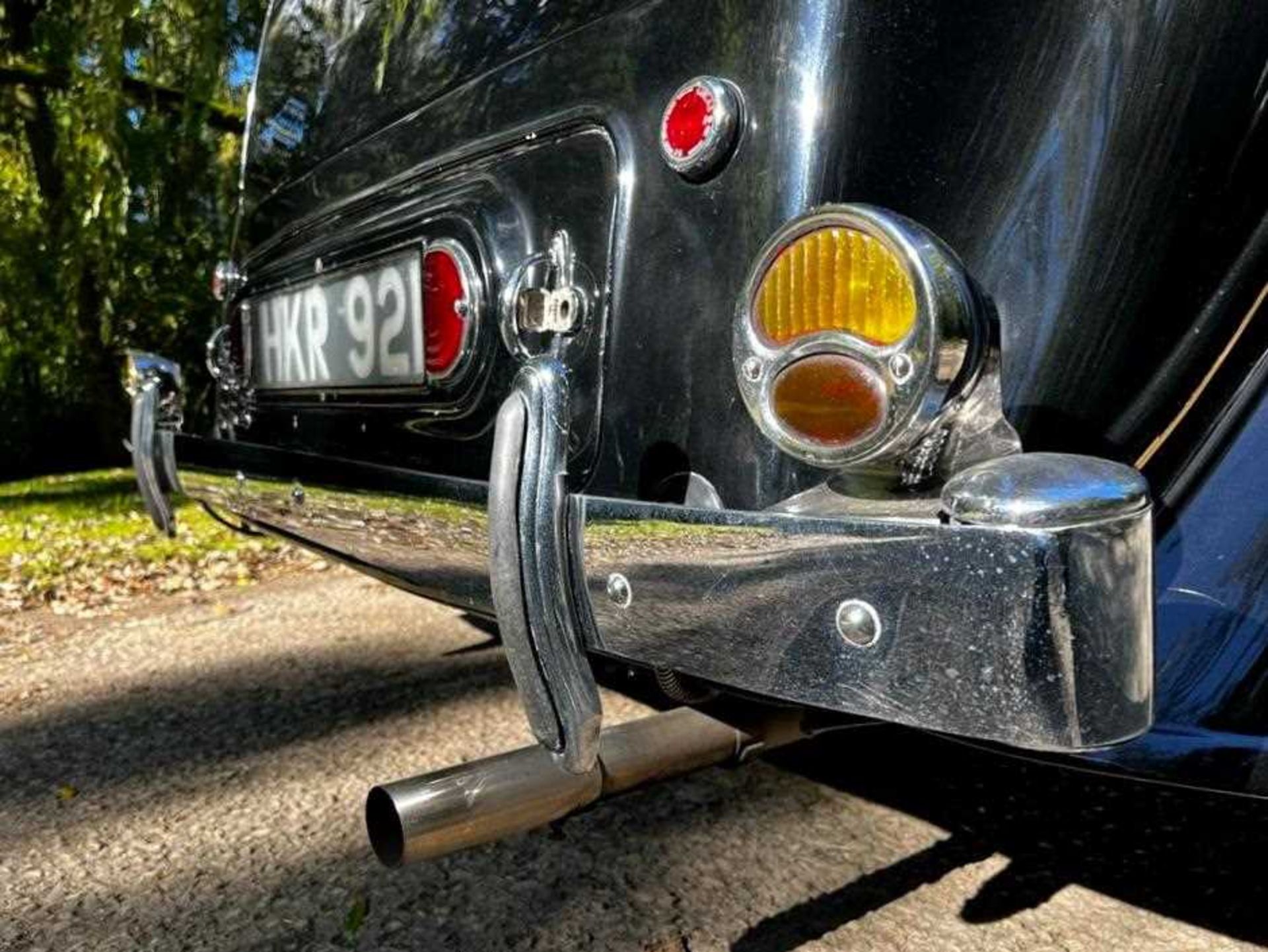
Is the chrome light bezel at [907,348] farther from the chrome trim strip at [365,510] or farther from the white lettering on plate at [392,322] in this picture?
the white lettering on plate at [392,322]

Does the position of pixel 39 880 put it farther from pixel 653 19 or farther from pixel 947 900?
pixel 653 19

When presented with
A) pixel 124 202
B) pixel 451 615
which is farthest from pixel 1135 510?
pixel 124 202

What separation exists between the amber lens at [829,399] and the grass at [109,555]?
8.70 ft

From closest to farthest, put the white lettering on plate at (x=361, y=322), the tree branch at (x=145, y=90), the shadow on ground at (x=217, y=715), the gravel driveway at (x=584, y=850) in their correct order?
the gravel driveway at (x=584, y=850), the white lettering on plate at (x=361, y=322), the shadow on ground at (x=217, y=715), the tree branch at (x=145, y=90)

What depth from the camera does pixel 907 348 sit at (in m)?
0.96

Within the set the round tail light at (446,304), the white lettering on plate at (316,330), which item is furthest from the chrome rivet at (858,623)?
the white lettering on plate at (316,330)

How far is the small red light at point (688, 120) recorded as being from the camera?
48.8 inches

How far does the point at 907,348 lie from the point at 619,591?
384mm

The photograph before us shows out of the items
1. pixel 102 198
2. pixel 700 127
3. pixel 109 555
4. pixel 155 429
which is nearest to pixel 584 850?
pixel 700 127

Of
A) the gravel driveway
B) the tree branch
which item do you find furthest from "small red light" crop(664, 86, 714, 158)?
the tree branch

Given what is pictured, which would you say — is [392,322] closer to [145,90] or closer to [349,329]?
[349,329]

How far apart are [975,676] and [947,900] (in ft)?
2.87

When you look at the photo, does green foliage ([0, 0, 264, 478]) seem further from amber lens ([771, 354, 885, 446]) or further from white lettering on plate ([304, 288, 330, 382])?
amber lens ([771, 354, 885, 446])

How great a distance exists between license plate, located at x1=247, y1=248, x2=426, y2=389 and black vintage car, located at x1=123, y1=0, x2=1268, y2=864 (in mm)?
314
